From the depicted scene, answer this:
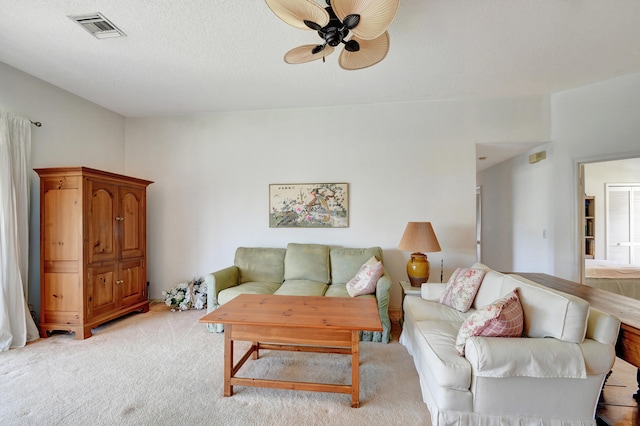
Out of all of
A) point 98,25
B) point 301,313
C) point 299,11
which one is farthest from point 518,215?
point 98,25

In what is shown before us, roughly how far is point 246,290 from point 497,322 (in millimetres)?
2352

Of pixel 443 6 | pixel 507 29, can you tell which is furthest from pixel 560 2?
pixel 443 6

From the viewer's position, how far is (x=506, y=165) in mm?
4641

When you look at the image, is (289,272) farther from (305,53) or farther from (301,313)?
(305,53)

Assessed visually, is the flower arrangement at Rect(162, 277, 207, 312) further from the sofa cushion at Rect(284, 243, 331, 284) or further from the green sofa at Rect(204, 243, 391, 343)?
the sofa cushion at Rect(284, 243, 331, 284)

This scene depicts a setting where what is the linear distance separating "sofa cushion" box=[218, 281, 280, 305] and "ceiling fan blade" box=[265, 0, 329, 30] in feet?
8.26

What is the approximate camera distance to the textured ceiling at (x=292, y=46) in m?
1.98

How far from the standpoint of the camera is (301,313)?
2.03 meters

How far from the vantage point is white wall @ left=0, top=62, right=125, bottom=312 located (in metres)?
2.81

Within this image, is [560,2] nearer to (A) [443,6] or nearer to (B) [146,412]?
(A) [443,6]

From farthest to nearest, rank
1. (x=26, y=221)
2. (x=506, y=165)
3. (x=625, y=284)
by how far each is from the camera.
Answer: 1. (x=506, y=165)
2. (x=625, y=284)
3. (x=26, y=221)

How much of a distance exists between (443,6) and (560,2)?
0.80 metres

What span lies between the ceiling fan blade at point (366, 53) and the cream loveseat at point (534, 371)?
6.08ft

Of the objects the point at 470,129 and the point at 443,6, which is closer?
the point at 443,6
